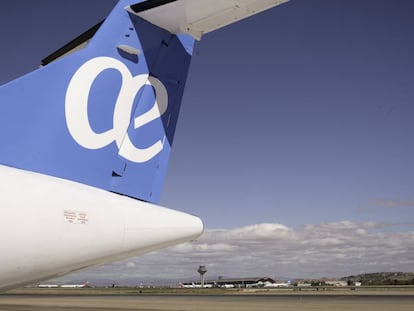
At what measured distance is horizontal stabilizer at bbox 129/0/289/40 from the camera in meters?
5.94

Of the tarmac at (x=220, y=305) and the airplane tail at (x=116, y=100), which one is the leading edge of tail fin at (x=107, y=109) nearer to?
the airplane tail at (x=116, y=100)

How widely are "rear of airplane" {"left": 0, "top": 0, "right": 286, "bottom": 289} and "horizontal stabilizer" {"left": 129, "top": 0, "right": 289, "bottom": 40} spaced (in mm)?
16

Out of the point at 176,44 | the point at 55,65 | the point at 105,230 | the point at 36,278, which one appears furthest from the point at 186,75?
the point at 36,278

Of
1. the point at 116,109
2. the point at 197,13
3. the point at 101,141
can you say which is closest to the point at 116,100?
the point at 116,109

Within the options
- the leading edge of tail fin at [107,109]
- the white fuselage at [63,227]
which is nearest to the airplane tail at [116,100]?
the leading edge of tail fin at [107,109]

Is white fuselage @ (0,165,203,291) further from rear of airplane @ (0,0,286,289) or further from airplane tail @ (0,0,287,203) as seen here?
airplane tail @ (0,0,287,203)

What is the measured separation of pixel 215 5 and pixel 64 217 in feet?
10.9

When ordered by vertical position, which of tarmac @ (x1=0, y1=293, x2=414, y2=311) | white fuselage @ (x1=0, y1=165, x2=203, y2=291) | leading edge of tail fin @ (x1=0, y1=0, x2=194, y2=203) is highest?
leading edge of tail fin @ (x1=0, y1=0, x2=194, y2=203)

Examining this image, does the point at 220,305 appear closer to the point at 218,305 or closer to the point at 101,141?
the point at 218,305

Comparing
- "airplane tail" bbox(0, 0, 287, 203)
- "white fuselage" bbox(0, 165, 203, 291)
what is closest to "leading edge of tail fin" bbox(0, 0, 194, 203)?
"airplane tail" bbox(0, 0, 287, 203)

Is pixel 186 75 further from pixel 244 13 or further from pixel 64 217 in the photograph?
pixel 64 217

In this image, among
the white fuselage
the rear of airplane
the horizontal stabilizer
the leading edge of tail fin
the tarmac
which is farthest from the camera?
the tarmac

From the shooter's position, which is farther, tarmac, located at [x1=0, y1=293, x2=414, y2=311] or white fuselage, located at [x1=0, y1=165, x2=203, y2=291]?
tarmac, located at [x1=0, y1=293, x2=414, y2=311]

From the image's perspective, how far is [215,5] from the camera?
605 centimetres
